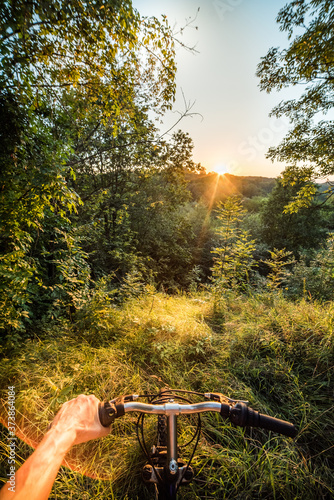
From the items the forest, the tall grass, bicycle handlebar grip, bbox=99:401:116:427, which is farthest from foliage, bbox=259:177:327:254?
bicycle handlebar grip, bbox=99:401:116:427

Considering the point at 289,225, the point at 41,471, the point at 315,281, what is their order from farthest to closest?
the point at 289,225
the point at 315,281
the point at 41,471

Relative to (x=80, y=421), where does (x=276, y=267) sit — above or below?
above

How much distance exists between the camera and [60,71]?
2.44m

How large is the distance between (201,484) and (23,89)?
13.0 ft

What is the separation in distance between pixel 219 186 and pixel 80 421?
106ft

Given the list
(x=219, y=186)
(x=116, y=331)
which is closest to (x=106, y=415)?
(x=116, y=331)

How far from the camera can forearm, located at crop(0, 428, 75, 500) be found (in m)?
0.74

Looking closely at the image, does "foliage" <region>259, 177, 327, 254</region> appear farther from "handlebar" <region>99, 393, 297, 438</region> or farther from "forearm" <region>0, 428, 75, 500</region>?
"forearm" <region>0, 428, 75, 500</region>

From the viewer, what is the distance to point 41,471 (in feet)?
2.67

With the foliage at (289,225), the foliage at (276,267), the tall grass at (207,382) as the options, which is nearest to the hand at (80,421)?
the tall grass at (207,382)

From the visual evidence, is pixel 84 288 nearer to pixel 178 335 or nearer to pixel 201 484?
pixel 178 335

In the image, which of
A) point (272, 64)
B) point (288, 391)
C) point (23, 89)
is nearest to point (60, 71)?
point (23, 89)

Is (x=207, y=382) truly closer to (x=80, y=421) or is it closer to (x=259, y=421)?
(x=259, y=421)

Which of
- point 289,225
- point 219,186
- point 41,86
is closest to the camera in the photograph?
point 41,86
